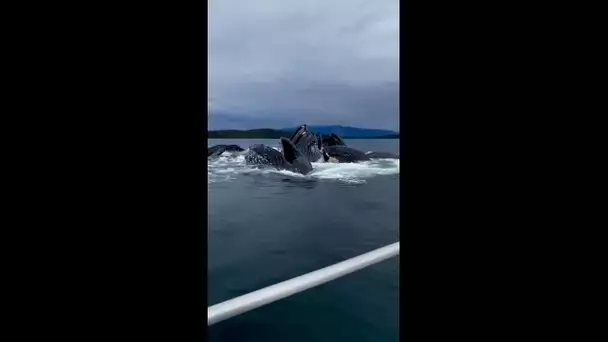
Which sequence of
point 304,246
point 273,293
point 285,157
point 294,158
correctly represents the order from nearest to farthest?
point 273,293 → point 304,246 → point 294,158 → point 285,157

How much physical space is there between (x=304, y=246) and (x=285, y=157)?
5819 millimetres

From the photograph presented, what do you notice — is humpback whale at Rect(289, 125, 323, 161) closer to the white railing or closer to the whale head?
the whale head

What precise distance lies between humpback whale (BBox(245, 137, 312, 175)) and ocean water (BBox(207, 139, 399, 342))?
29 centimetres

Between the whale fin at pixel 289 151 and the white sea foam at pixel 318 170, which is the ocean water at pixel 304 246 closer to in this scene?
the white sea foam at pixel 318 170

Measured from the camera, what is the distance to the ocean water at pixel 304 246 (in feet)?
9.86

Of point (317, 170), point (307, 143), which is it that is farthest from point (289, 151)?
point (317, 170)

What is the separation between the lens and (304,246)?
5738 millimetres
